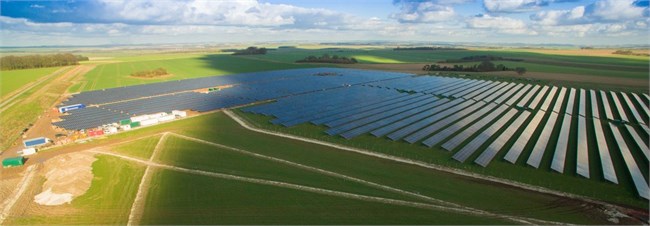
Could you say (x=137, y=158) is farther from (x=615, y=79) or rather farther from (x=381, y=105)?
(x=615, y=79)

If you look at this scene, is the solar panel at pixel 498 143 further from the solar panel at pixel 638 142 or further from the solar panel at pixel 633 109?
the solar panel at pixel 633 109

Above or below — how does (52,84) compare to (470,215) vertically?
above

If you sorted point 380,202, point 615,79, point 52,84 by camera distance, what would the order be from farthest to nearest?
point 615,79, point 52,84, point 380,202

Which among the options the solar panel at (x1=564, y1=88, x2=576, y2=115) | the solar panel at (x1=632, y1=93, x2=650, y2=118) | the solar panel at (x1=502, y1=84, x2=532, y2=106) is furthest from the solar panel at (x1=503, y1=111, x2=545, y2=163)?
the solar panel at (x1=632, y1=93, x2=650, y2=118)

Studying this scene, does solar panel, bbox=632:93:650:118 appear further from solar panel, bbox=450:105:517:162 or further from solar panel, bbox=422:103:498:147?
solar panel, bbox=450:105:517:162

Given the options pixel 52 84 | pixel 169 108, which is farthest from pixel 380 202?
pixel 52 84

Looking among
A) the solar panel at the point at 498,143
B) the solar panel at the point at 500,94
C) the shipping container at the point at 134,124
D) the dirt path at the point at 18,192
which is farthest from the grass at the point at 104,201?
the solar panel at the point at 500,94

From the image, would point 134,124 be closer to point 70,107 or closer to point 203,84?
point 70,107
